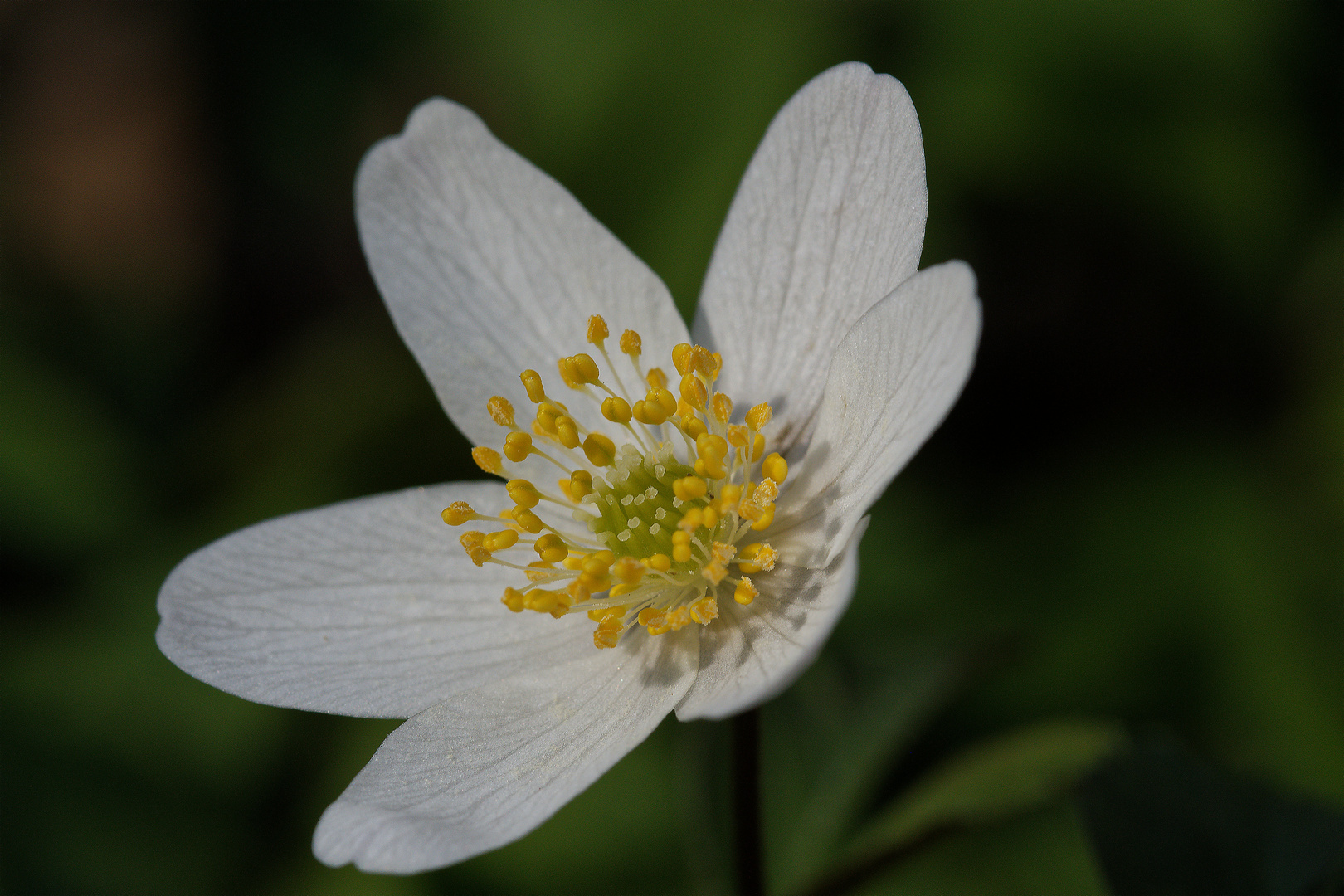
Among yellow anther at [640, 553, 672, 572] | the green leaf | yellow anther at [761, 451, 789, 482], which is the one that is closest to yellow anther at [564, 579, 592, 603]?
yellow anther at [640, 553, 672, 572]

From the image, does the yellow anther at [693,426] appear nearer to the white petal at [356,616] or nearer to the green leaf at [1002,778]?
the white petal at [356,616]

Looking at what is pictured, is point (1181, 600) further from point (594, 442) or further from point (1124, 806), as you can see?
point (594, 442)

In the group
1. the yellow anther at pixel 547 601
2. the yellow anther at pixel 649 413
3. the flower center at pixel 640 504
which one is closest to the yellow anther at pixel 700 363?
the flower center at pixel 640 504

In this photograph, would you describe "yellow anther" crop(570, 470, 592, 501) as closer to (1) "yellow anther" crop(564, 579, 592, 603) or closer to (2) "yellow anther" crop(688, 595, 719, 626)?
(1) "yellow anther" crop(564, 579, 592, 603)

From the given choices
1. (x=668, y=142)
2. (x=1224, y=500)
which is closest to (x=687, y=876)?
(x=1224, y=500)

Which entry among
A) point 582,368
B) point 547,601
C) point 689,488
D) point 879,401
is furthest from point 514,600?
point 879,401

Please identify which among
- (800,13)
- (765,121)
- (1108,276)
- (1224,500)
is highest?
(800,13)

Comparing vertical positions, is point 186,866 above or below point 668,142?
below

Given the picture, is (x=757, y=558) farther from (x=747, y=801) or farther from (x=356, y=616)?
(x=356, y=616)
